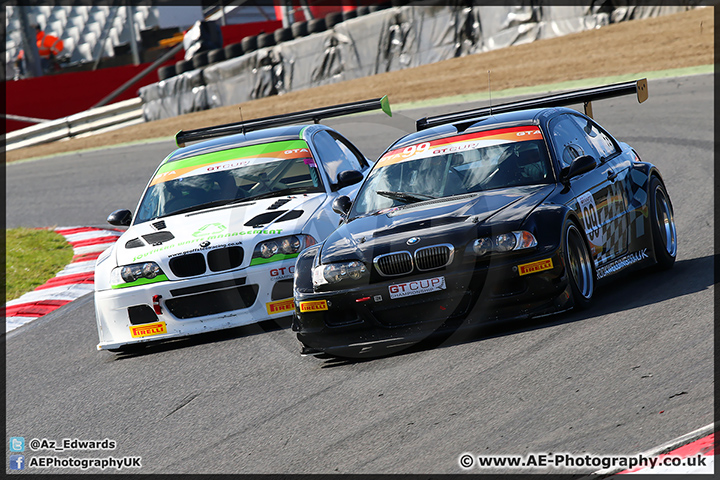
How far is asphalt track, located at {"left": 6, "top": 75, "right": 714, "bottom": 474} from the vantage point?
4.05m

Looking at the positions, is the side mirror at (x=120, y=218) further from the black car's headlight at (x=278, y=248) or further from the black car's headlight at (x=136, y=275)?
the black car's headlight at (x=278, y=248)

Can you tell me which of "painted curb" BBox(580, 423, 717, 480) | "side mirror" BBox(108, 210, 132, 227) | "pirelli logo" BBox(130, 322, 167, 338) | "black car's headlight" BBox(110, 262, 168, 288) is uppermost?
"side mirror" BBox(108, 210, 132, 227)

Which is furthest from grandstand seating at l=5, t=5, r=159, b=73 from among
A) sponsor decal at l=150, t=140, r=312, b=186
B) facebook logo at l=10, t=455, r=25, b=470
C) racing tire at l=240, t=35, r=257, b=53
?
facebook logo at l=10, t=455, r=25, b=470

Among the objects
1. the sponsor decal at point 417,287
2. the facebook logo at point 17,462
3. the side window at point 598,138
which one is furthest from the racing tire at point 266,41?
the facebook logo at point 17,462

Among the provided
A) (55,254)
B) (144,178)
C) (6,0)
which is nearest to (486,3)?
(144,178)

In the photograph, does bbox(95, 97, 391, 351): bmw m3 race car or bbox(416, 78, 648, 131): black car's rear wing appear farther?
bbox(416, 78, 648, 131): black car's rear wing

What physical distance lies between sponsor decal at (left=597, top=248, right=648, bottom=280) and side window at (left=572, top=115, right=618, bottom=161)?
79cm

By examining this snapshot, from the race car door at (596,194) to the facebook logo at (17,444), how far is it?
3.64 metres

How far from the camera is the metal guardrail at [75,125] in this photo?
1077 inches

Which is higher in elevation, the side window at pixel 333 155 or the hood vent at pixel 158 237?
the side window at pixel 333 155

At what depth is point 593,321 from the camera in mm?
5605

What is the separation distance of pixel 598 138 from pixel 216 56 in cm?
2042

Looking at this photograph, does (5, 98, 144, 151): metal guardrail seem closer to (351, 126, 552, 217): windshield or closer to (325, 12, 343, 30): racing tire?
(325, 12, 343, 30): racing tire

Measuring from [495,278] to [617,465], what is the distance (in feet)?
6.51
